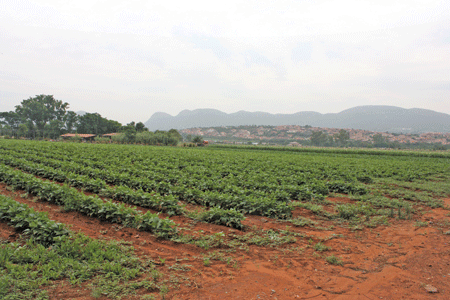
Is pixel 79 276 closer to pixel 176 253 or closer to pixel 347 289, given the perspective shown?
pixel 176 253

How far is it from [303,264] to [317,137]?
14643 centimetres

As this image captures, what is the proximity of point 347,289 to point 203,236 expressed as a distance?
3126 mm

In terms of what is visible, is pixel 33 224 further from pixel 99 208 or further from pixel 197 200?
pixel 197 200

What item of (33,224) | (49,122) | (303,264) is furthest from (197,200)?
(49,122)

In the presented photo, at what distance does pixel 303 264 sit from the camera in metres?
4.74

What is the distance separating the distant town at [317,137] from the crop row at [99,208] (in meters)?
111

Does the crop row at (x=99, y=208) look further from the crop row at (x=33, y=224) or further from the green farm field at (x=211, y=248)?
the crop row at (x=33, y=224)

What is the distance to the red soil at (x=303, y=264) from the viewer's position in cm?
378

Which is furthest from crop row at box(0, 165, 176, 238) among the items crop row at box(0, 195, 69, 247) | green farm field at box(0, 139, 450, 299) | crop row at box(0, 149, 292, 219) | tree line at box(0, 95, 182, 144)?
tree line at box(0, 95, 182, 144)

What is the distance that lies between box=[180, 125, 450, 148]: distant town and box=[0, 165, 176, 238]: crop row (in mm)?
111371

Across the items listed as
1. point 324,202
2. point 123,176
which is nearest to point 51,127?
point 123,176

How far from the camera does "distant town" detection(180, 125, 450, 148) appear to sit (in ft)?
437

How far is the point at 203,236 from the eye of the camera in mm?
5742

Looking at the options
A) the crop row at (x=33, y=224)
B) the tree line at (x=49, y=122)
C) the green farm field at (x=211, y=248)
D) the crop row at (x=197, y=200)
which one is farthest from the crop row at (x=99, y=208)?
the tree line at (x=49, y=122)
